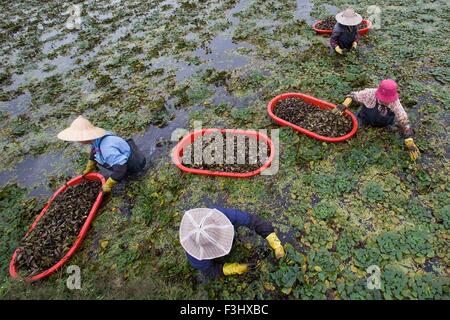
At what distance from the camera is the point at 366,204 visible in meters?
4.70

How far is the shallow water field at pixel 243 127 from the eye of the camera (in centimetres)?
413

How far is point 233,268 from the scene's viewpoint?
395 centimetres

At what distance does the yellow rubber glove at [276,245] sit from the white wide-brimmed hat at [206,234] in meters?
0.88

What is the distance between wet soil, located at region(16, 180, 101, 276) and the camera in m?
4.46

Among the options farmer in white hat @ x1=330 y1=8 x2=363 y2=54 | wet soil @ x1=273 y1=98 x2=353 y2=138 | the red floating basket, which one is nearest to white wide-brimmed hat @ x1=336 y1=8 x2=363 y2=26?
farmer in white hat @ x1=330 y1=8 x2=363 y2=54

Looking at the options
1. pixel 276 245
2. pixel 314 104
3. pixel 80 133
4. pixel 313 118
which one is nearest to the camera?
pixel 276 245

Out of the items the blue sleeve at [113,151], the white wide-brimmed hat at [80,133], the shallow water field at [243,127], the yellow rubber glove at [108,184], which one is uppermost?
the white wide-brimmed hat at [80,133]

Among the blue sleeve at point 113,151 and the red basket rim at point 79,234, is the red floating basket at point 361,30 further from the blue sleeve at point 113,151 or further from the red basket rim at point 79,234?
the red basket rim at point 79,234

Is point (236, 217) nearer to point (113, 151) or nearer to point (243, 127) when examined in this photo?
point (113, 151)

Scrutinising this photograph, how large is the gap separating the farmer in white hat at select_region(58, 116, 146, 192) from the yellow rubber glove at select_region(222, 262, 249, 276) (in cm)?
220

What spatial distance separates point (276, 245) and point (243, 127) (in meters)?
2.89

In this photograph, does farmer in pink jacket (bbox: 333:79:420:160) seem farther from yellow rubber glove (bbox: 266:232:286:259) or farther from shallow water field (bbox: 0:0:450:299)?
yellow rubber glove (bbox: 266:232:286:259)

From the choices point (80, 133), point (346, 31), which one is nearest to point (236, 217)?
point (80, 133)

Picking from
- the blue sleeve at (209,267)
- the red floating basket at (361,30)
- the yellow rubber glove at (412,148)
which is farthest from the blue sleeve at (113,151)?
the red floating basket at (361,30)
